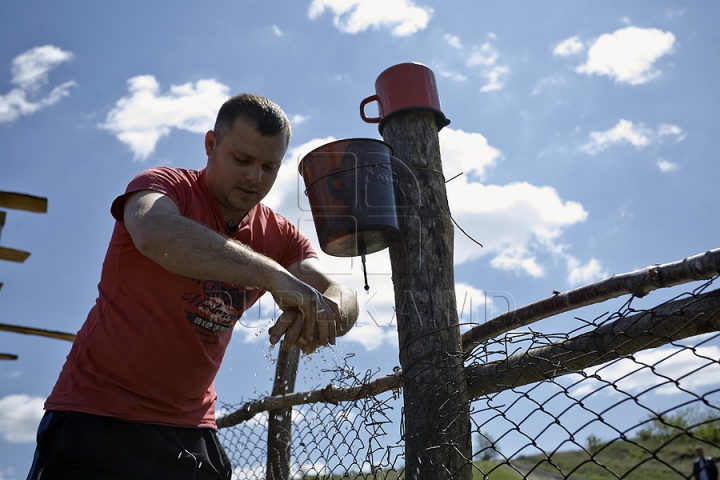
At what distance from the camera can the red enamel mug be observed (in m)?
2.48

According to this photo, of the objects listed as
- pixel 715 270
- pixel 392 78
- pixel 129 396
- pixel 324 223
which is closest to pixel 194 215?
pixel 324 223

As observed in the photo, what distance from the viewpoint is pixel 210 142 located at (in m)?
2.66

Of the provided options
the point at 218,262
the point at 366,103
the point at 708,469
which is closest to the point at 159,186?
the point at 218,262

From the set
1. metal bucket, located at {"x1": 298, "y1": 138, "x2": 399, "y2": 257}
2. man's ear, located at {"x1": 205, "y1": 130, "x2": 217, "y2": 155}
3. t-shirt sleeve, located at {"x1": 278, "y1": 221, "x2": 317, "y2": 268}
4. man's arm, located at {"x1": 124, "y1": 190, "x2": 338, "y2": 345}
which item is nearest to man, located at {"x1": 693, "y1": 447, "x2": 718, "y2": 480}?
man's arm, located at {"x1": 124, "y1": 190, "x2": 338, "y2": 345}

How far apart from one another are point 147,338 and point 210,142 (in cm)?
91

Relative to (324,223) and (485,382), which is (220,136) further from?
(485,382)

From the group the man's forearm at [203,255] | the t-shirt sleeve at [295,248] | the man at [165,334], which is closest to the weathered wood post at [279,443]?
the man at [165,334]

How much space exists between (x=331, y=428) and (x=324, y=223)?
3.03ft

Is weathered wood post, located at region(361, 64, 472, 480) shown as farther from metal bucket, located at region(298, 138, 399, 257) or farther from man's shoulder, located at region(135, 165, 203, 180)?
man's shoulder, located at region(135, 165, 203, 180)

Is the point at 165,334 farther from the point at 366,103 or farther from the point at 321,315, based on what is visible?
the point at 366,103

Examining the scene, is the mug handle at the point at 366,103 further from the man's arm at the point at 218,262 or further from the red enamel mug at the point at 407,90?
the man's arm at the point at 218,262

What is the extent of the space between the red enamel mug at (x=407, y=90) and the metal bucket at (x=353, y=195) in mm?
268

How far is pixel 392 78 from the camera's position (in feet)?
8.34

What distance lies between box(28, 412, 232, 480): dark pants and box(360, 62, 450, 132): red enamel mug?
1.66m
